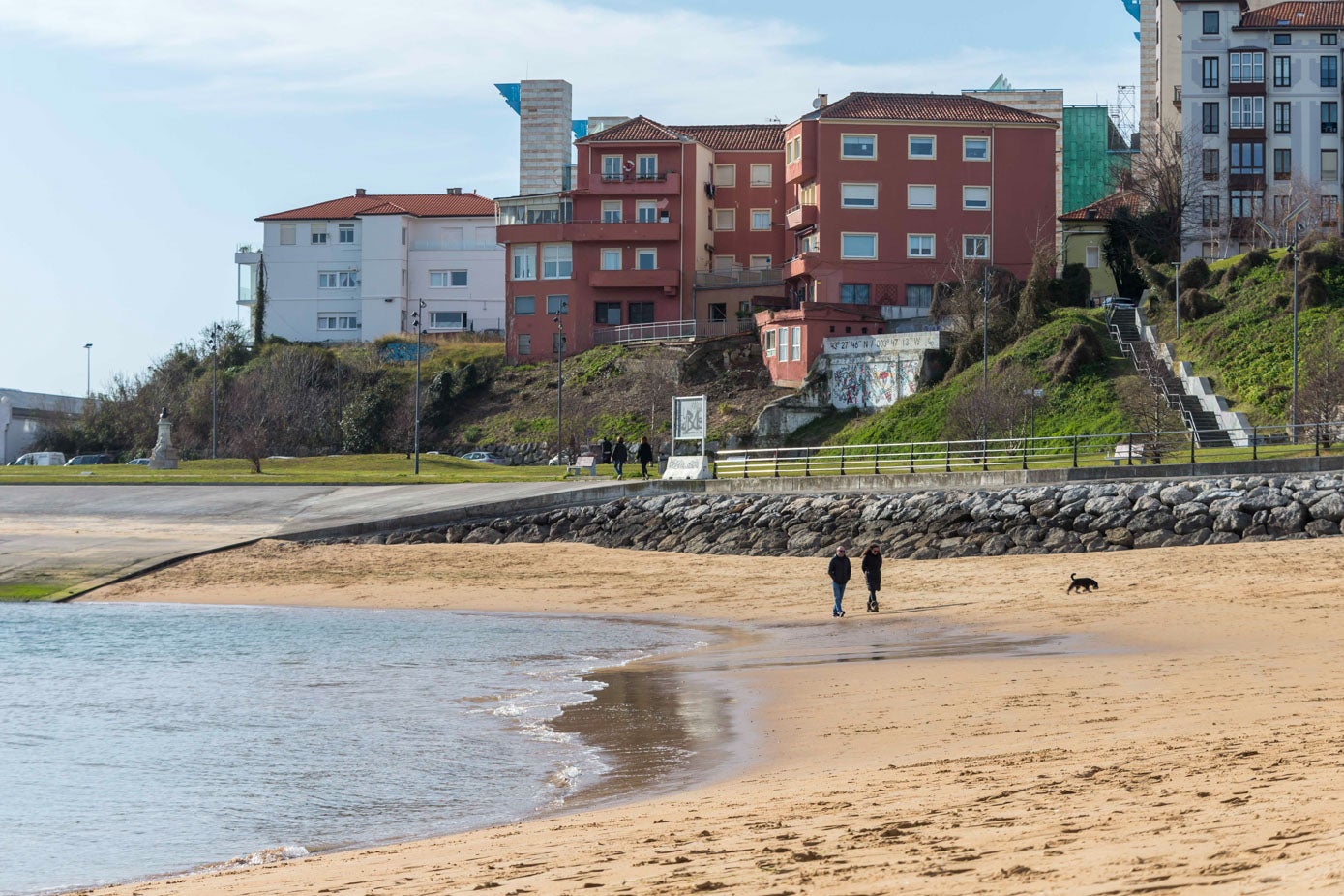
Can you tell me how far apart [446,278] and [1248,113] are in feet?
159

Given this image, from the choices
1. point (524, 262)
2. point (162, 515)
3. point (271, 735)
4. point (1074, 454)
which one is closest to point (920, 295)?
point (524, 262)

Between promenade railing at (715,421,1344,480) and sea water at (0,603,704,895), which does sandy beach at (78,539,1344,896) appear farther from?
promenade railing at (715,421,1344,480)

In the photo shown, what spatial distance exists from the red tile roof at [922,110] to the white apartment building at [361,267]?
27384 mm

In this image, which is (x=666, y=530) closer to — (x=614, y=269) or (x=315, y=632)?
(x=315, y=632)

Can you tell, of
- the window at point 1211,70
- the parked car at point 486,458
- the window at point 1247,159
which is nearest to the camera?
the parked car at point 486,458

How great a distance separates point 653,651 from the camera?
22938 mm

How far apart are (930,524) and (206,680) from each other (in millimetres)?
20147

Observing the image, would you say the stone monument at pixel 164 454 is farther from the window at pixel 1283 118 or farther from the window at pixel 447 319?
the window at pixel 1283 118

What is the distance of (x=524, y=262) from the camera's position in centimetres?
8294

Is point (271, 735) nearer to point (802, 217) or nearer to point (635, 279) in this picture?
point (802, 217)

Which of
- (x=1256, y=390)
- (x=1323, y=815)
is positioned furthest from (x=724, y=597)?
(x=1256, y=390)

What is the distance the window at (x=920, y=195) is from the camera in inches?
2926

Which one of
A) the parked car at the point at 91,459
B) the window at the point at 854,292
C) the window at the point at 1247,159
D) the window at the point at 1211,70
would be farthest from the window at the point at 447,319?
the window at the point at 1247,159

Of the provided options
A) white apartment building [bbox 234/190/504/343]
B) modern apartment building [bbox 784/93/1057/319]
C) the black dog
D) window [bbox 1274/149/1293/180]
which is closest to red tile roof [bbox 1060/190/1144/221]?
modern apartment building [bbox 784/93/1057/319]
